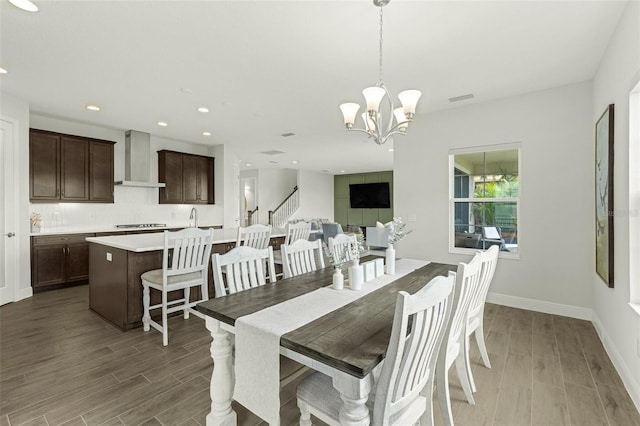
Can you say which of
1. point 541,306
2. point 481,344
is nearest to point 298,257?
point 481,344

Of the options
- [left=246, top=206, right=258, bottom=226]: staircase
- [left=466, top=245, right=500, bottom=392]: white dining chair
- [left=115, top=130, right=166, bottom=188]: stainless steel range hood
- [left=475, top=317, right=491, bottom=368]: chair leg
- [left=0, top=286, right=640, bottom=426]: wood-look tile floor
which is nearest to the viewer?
[left=0, top=286, right=640, bottom=426]: wood-look tile floor

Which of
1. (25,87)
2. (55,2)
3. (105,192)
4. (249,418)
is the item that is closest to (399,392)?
(249,418)

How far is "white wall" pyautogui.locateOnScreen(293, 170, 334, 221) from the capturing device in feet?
38.5

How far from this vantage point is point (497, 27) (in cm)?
244

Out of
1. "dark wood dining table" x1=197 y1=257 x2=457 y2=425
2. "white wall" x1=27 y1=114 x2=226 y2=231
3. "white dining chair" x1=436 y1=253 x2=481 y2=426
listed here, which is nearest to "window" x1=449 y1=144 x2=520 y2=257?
"dark wood dining table" x1=197 y1=257 x2=457 y2=425

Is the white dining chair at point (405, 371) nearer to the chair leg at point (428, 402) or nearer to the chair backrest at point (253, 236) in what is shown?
the chair leg at point (428, 402)

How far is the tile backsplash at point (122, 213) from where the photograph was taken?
5090 mm

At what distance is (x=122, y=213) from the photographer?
19.3 feet

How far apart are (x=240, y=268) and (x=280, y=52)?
6.70 ft

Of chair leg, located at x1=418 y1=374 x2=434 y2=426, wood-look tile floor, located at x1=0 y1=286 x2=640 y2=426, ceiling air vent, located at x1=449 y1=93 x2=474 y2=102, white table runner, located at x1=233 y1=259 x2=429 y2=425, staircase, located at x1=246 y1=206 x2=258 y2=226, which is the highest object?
ceiling air vent, located at x1=449 y1=93 x2=474 y2=102

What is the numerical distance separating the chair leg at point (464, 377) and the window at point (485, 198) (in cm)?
250

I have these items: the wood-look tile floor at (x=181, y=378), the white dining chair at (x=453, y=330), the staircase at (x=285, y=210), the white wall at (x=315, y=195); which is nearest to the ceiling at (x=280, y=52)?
the white dining chair at (x=453, y=330)

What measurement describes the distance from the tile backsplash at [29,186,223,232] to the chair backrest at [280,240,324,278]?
178 inches

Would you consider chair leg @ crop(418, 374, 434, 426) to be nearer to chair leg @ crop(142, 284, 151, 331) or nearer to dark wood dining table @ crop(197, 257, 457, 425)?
dark wood dining table @ crop(197, 257, 457, 425)
